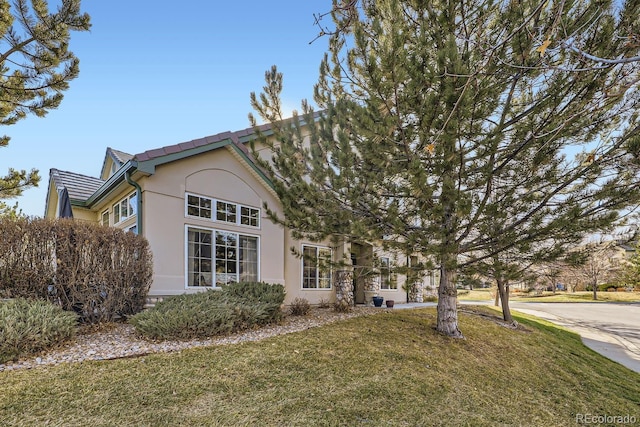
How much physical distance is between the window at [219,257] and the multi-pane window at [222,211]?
1.32ft

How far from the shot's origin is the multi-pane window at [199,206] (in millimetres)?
8938

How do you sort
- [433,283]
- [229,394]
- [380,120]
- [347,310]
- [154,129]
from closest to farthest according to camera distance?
1. [229,394]
2. [380,120]
3. [347,310]
4. [154,129]
5. [433,283]

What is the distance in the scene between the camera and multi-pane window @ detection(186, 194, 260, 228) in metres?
9.03

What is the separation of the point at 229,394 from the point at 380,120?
16.0 ft

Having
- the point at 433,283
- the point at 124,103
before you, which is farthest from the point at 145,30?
the point at 433,283

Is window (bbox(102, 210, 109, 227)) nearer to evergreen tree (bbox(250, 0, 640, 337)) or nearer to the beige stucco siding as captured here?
the beige stucco siding

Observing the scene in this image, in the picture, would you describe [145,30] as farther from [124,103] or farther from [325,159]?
[325,159]

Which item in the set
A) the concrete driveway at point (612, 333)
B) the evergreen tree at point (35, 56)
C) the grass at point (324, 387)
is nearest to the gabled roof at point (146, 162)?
the evergreen tree at point (35, 56)

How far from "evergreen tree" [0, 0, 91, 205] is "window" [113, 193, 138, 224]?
11.1ft

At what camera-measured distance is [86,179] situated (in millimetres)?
12672

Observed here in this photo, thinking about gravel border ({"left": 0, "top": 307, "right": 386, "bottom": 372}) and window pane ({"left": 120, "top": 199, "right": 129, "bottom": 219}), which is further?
window pane ({"left": 120, "top": 199, "right": 129, "bottom": 219})

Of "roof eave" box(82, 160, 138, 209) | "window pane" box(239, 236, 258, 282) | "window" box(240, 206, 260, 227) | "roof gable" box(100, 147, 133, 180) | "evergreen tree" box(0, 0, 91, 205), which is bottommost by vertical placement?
"window pane" box(239, 236, 258, 282)

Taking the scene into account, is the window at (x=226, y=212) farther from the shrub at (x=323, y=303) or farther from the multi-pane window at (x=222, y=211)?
the shrub at (x=323, y=303)

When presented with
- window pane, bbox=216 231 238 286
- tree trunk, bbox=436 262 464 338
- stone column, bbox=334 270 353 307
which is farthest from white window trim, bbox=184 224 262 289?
tree trunk, bbox=436 262 464 338
